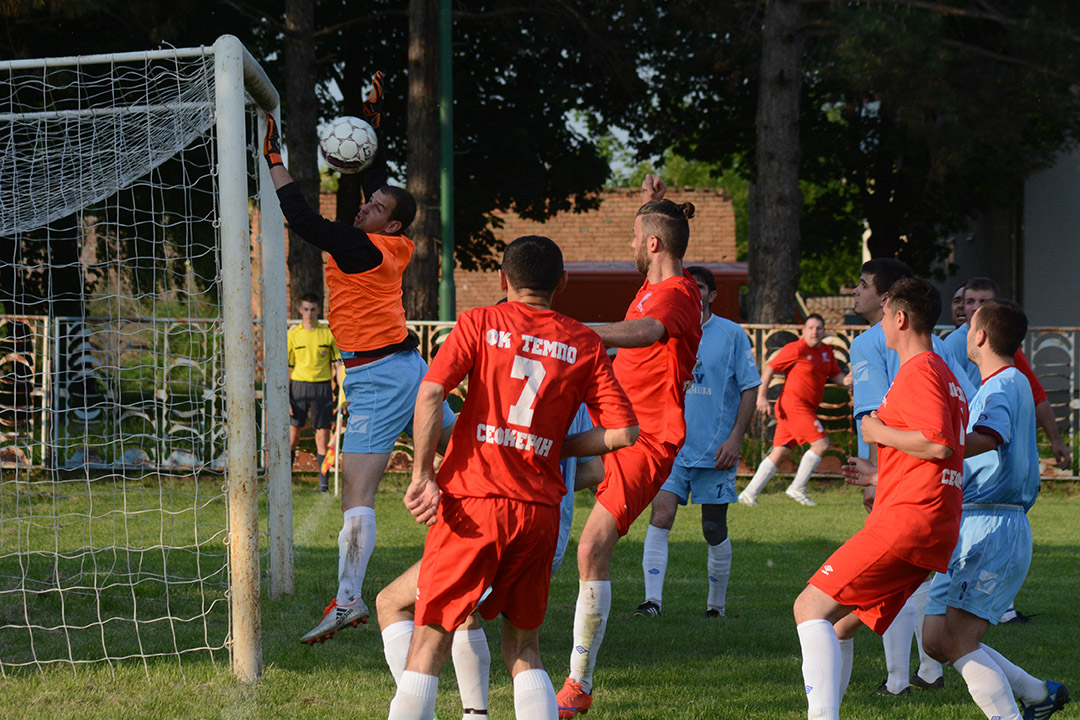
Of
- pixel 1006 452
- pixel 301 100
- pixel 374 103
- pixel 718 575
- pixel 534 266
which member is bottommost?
pixel 718 575

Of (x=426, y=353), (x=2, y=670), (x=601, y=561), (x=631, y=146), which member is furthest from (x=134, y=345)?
(x=631, y=146)

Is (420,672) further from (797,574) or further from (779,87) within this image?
(779,87)

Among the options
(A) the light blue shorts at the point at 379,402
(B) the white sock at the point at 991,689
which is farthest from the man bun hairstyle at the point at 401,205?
A: (B) the white sock at the point at 991,689

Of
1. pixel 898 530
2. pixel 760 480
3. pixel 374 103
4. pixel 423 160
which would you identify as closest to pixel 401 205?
pixel 374 103

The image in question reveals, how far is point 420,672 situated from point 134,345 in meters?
10.1

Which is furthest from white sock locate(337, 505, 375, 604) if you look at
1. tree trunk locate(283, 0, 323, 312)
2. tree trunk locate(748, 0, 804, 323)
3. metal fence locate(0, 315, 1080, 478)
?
tree trunk locate(283, 0, 323, 312)

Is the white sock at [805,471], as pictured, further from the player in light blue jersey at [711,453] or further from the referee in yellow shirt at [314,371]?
the referee in yellow shirt at [314,371]

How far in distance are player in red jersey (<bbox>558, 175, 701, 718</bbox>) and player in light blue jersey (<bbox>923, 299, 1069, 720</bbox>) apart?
1.21 meters

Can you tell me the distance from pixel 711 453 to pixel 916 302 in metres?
2.87

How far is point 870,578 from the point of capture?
3.72 meters

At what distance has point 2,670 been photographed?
195 inches

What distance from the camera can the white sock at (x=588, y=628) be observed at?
180 inches

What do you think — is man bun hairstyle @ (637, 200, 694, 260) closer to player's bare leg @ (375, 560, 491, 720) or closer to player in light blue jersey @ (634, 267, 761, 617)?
player in light blue jersey @ (634, 267, 761, 617)

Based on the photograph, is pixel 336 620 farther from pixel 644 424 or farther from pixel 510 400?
pixel 510 400
